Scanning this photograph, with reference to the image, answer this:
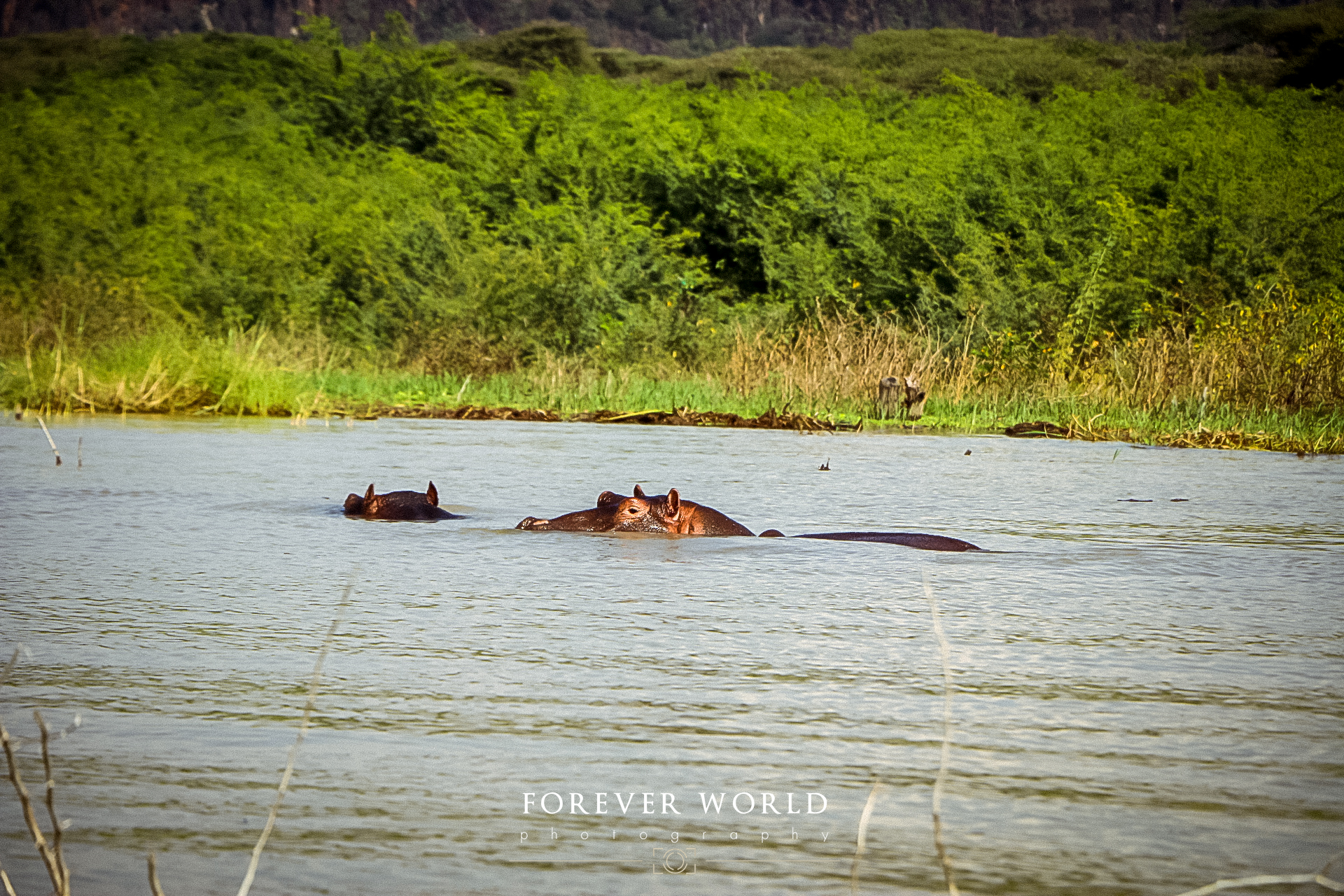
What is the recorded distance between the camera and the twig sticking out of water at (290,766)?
7.19ft

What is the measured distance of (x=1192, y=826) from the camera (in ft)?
9.05

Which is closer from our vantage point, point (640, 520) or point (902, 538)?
point (902, 538)

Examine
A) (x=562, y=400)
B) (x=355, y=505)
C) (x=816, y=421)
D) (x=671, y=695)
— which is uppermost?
(x=671, y=695)

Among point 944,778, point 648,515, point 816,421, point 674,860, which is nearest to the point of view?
point 674,860

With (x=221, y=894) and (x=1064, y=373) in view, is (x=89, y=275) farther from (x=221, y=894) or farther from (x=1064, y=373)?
(x=221, y=894)

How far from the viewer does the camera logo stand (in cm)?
254

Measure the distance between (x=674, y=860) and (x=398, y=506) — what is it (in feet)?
16.5

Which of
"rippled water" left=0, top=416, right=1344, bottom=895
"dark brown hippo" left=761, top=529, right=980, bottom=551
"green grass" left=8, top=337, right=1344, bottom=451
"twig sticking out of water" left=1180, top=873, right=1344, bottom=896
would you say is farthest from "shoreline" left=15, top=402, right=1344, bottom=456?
"twig sticking out of water" left=1180, top=873, right=1344, bottom=896

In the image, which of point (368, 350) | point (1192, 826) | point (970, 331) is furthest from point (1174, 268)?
point (1192, 826)

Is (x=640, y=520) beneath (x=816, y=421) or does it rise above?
above

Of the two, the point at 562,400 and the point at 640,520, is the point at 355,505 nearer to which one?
the point at 640,520

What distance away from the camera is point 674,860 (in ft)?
8.48

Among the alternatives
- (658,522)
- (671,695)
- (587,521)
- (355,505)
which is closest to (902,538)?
(658,522)

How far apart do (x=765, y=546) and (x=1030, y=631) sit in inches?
80.6
